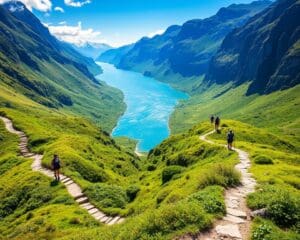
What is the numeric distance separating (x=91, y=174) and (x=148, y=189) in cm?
1234

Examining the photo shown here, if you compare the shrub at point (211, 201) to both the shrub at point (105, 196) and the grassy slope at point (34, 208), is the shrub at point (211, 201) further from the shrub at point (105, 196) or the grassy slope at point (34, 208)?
the shrub at point (105, 196)

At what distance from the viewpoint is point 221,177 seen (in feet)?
96.0

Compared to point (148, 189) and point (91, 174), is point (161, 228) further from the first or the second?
point (91, 174)

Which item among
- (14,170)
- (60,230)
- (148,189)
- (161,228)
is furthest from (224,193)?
(14,170)

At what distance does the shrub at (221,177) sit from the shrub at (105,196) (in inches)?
652

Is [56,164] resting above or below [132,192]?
above

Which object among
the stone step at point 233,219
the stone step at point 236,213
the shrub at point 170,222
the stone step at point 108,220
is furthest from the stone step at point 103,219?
the stone step at point 233,219

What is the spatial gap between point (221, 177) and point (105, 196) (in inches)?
795

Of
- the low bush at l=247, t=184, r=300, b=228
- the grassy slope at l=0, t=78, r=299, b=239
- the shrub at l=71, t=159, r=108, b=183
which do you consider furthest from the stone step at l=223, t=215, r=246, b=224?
the shrub at l=71, t=159, r=108, b=183

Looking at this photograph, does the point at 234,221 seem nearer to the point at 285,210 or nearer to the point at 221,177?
the point at 285,210

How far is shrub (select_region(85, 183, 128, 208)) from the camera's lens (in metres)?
43.1

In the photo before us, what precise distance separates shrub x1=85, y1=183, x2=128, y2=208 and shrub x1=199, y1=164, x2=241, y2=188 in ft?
54.4

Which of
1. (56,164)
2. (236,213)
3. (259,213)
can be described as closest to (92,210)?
(56,164)

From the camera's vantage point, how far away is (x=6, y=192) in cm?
5284
